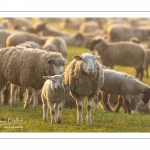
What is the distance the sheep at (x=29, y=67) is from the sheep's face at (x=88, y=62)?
1496 mm

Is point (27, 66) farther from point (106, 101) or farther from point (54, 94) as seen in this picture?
point (106, 101)

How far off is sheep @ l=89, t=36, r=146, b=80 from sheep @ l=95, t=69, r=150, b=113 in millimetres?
8718

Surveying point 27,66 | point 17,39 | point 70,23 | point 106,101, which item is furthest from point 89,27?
point 27,66

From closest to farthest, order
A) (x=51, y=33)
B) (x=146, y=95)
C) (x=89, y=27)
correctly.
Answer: (x=146, y=95)
(x=51, y=33)
(x=89, y=27)

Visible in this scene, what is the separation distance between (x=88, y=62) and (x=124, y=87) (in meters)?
3.18

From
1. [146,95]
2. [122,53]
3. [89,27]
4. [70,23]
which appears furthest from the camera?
[70,23]

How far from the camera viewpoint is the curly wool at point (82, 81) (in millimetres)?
11320

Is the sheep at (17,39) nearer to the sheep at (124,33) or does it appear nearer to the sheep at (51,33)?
the sheep at (124,33)

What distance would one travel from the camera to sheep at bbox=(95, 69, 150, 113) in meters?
13.9

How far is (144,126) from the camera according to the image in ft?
38.4

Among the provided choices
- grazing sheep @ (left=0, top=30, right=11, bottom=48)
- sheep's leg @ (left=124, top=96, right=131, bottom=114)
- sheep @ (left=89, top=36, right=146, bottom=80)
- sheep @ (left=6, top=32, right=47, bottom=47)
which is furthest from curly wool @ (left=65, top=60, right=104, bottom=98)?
grazing sheep @ (left=0, top=30, right=11, bottom=48)

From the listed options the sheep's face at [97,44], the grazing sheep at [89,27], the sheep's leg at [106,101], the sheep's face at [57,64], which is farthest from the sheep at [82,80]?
the grazing sheep at [89,27]

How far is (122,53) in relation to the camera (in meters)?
22.8
